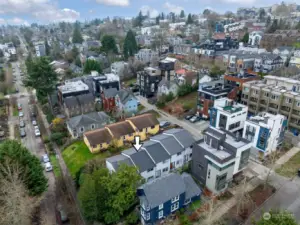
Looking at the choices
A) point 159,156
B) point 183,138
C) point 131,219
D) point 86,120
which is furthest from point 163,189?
point 86,120

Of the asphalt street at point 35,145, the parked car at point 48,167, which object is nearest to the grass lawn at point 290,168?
the asphalt street at point 35,145

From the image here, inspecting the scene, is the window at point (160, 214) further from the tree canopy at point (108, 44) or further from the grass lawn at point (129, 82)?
the tree canopy at point (108, 44)

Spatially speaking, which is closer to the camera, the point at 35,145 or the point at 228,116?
the point at 228,116

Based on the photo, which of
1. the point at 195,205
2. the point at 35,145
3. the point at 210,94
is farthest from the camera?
the point at 210,94

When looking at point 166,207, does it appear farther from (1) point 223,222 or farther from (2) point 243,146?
(2) point 243,146

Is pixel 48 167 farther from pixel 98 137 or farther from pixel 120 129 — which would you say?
pixel 120 129

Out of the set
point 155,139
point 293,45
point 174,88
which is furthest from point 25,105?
point 293,45

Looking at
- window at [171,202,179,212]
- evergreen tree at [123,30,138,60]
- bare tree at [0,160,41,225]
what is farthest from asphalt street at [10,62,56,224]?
evergreen tree at [123,30,138,60]
